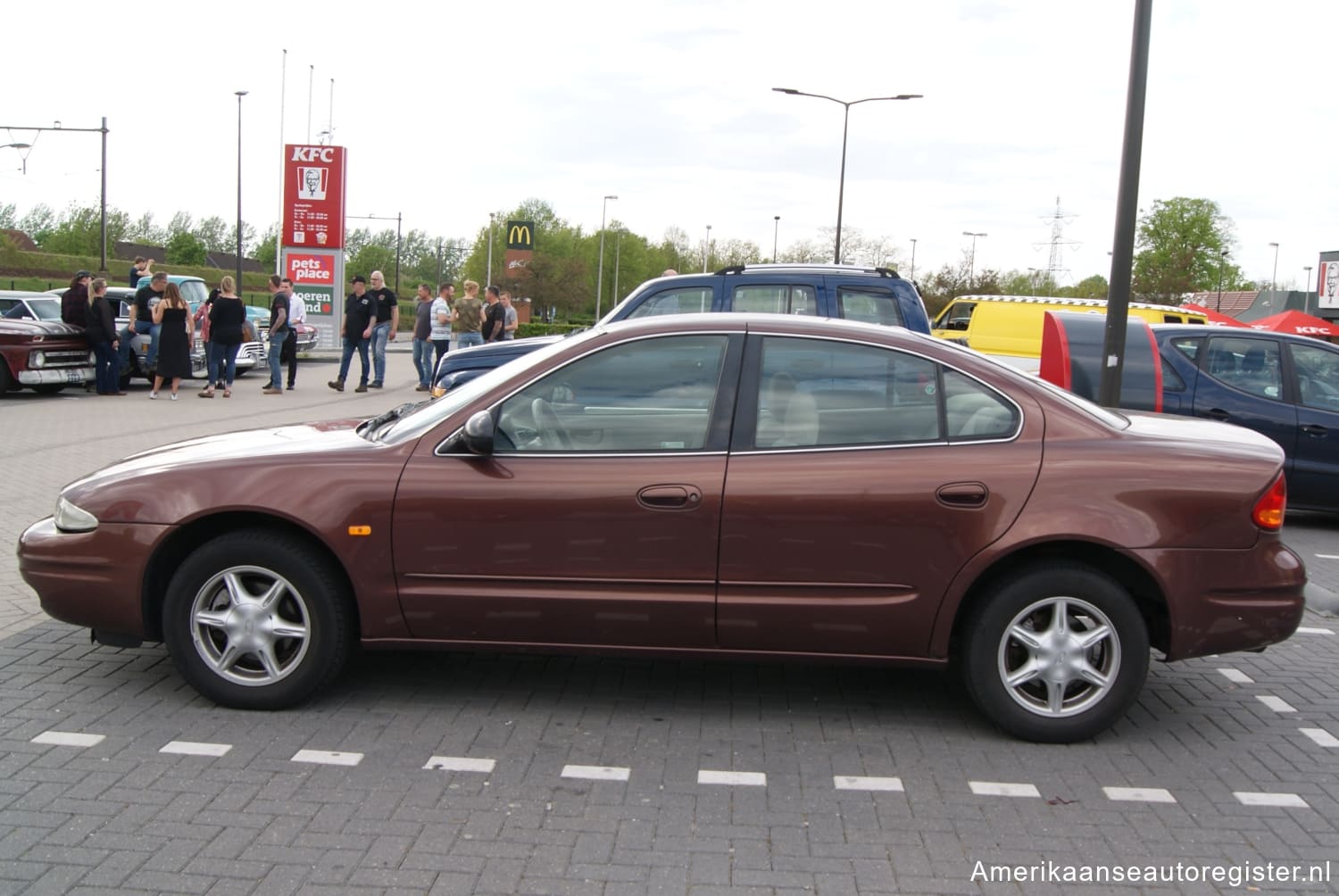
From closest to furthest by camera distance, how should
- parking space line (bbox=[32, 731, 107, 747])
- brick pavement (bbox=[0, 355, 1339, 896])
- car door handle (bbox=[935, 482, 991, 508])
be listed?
brick pavement (bbox=[0, 355, 1339, 896]) < parking space line (bbox=[32, 731, 107, 747]) < car door handle (bbox=[935, 482, 991, 508])

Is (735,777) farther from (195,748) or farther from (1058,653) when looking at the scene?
(195,748)

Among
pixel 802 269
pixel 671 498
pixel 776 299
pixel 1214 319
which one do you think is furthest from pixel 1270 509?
pixel 1214 319

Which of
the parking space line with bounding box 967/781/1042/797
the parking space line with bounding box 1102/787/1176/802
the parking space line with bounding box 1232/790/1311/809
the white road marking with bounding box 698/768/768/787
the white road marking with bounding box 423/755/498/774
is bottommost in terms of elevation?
the white road marking with bounding box 423/755/498/774

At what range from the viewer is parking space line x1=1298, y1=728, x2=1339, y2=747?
469 centimetres

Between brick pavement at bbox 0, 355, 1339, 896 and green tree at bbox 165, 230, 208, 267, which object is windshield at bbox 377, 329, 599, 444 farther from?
green tree at bbox 165, 230, 208, 267

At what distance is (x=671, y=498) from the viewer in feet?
14.6

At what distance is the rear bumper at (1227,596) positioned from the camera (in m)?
4.44

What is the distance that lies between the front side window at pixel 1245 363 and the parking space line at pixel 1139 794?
693 cm

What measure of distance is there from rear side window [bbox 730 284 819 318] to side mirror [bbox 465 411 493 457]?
5866 mm

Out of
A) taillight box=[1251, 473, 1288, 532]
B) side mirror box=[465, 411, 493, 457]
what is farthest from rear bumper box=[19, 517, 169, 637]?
taillight box=[1251, 473, 1288, 532]

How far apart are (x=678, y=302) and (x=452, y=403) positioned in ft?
18.6

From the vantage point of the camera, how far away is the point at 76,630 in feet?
18.9

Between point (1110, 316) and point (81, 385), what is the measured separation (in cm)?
1577

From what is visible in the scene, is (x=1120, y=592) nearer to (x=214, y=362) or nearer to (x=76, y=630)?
(x=76, y=630)
